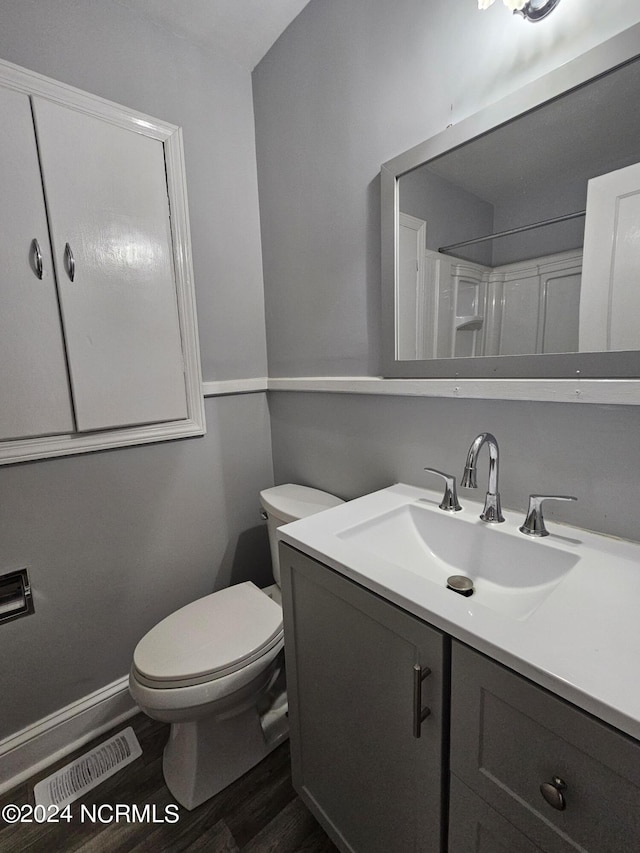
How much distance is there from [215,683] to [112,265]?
1.30 metres

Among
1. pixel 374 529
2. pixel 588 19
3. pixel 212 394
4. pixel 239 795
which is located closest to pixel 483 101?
pixel 588 19

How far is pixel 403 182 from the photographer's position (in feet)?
3.59

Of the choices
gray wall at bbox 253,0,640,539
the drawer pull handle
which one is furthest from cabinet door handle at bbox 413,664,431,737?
gray wall at bbox 253,0,640,539

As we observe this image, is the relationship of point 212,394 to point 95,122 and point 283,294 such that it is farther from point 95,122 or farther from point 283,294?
point 95,122

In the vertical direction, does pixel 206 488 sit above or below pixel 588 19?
below

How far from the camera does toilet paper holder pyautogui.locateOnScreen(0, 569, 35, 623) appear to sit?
1.19 metres

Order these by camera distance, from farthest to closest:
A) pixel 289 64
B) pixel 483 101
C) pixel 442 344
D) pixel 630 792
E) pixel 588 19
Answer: pixel 289 64 < pixel 442 344 < pixel 483 101 < pixel 588 19 < pixel 630 792

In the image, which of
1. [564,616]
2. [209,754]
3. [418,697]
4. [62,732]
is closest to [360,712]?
[418,697]

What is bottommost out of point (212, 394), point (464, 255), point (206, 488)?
point (206, 488)

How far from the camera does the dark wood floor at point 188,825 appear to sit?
1.03 meters

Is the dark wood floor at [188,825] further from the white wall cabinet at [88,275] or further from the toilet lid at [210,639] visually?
the white wall cabinet at [88,275]

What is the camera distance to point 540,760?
50cm

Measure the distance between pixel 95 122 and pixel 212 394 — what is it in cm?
93

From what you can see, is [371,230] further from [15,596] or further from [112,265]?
[15,596]
